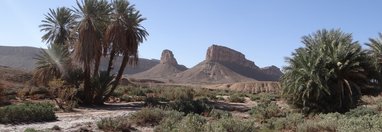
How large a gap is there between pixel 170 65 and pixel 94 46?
140 m

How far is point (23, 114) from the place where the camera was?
19672mm

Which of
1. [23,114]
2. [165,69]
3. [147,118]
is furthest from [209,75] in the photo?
[147,118]

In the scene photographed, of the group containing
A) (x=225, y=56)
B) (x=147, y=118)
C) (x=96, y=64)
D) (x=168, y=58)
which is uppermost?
(x=225, y=56)

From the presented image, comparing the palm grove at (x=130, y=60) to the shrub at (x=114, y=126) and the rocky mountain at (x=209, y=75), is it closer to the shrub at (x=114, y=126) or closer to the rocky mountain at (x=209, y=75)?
the shrub at (x=114, y=126)

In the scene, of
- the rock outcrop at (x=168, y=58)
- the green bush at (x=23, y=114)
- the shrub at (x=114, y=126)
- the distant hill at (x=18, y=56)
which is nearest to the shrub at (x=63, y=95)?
the green bush at (x=23, y=114)

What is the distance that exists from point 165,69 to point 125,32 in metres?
134

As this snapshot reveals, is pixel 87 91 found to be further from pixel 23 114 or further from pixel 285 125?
pixel 285 125

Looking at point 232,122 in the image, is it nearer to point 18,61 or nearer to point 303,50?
point 303,50

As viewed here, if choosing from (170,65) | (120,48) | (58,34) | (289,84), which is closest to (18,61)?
(170,65)

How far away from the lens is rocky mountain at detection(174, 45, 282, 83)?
478ft

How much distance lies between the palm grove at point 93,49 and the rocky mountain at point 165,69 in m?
117

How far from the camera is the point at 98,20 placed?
3061 cm

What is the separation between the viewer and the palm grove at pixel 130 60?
22984 millimetres

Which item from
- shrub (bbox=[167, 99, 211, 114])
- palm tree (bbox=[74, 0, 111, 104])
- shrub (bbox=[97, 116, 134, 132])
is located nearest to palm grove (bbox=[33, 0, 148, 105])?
palm tree (bbox=[74, 0, 111, 104])
